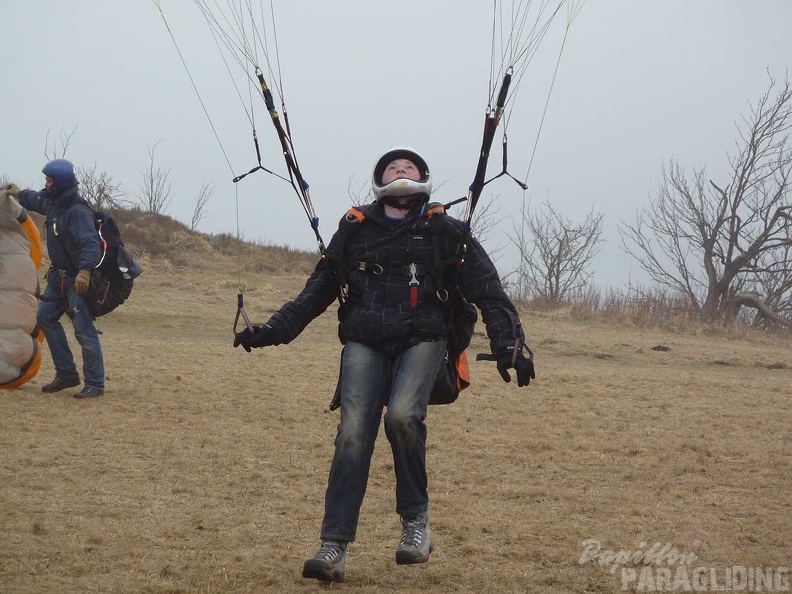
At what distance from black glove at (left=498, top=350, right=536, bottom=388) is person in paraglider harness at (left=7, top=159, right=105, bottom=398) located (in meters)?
4.51

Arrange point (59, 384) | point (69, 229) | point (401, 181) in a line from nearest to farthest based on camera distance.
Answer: point (401, 181) < point (69, 229) < point (59, 384)

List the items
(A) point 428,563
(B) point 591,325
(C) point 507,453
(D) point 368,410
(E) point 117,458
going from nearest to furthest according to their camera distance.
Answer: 1. (D) point 368,410
2. (A) point 428,563
3. (E) point 117,458
4. (C) point 507,453
5. (B) point 591,325

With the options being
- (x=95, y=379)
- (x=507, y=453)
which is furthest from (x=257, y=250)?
(x=507, y=453)

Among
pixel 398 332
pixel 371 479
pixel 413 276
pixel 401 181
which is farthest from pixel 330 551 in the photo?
pixel 371 479

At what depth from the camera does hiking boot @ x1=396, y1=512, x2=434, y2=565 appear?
3574mm

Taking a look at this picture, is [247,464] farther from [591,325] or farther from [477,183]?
[591,325]

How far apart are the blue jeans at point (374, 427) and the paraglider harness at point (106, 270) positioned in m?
4.19

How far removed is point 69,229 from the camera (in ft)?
23.9

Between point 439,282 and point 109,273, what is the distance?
4.50 m

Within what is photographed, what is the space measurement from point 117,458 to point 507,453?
8.71 feet

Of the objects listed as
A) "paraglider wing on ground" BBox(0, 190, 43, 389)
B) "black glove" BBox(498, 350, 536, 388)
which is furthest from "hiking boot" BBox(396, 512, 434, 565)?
"paraglider wing on ground" BBox(0, 190, 43, 389)

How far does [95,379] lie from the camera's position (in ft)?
25.5

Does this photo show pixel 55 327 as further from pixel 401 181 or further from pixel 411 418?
pixel 411 418

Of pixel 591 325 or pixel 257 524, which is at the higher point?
pixel 591 325
